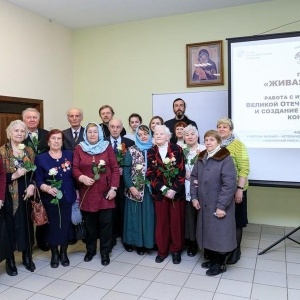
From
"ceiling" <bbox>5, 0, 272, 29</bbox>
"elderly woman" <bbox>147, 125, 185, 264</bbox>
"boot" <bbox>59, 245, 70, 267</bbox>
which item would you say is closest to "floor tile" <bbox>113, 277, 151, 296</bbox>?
"elderly woman" <bbox>147, 125, 185, 264</bbox>

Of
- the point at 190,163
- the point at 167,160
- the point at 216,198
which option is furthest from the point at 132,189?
the point at 216,198

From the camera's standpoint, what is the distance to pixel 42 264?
9.76ft

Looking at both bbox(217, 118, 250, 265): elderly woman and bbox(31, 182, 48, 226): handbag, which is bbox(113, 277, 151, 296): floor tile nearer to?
bbox(31, 182, 48, 226): handbag

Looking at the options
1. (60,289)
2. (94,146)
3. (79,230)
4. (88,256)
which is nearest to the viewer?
Result: (60,289)

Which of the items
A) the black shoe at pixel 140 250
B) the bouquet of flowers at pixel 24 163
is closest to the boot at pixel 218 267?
the black shoe at pixel 140 250

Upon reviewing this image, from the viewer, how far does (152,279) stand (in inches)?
105

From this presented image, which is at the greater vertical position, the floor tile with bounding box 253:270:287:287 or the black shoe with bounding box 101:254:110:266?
the black shoe with bounding box 101:254:110:266

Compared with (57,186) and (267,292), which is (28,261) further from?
(267,292)

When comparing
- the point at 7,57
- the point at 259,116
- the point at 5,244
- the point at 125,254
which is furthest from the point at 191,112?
the point at 5,244

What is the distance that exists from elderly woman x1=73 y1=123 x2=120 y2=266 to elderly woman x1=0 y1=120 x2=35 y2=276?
0.42m

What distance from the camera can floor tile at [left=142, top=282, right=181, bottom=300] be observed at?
2.38 m

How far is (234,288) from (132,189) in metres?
1.22

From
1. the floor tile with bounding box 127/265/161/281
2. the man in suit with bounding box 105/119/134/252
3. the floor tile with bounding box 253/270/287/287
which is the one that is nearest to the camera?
the floor tile with bounding box 253/270/287/287

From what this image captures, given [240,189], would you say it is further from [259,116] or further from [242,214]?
[259,116]
